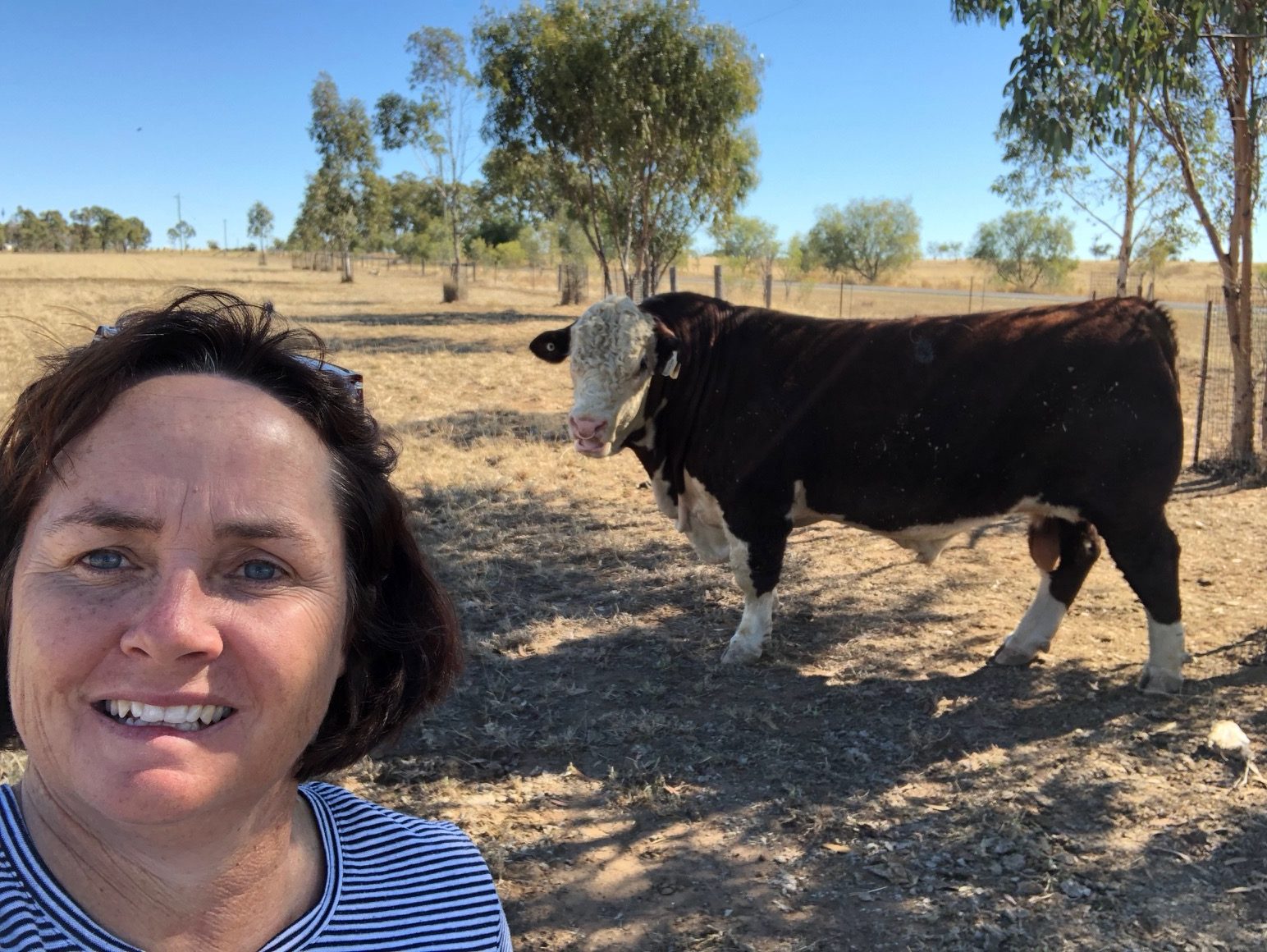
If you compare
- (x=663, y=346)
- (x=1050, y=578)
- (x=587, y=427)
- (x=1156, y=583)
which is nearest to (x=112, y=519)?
(x=587, y=427)

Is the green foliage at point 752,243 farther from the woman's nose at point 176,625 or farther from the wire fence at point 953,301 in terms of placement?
the woman's nose at point 176,625

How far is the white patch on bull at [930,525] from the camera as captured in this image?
15.7ft

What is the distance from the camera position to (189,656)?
1.20 m

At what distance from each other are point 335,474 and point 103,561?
356mm

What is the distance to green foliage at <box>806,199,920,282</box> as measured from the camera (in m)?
63.5

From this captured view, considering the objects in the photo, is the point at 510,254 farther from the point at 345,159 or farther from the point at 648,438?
the point at 648,438

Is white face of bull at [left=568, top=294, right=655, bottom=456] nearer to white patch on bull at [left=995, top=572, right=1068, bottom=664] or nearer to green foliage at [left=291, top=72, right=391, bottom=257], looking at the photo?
white patch on bull at [left=995, top=572, right=1068, bottom=664]

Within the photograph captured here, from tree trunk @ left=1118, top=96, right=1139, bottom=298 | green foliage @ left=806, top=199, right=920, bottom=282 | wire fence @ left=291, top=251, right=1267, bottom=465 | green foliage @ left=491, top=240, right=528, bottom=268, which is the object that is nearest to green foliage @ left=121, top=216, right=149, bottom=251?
wire fence @ left=291, top=251, right=1267, bottom=465

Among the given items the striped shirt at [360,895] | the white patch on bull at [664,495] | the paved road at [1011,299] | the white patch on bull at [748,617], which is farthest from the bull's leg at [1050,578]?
the paved road at [1011,299]

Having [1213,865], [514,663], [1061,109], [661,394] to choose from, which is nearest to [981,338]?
[1061,109]

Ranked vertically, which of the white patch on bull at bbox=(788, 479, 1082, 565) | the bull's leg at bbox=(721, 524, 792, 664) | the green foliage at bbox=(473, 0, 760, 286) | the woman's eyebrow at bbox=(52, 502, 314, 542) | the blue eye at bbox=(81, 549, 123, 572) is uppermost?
the green foliage at bbox=(473, 0, 760, 286)

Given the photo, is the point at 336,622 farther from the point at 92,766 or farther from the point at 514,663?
the point at 514,663

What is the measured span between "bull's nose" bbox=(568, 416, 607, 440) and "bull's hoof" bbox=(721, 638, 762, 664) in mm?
1397

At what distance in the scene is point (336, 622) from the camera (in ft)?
4.80
